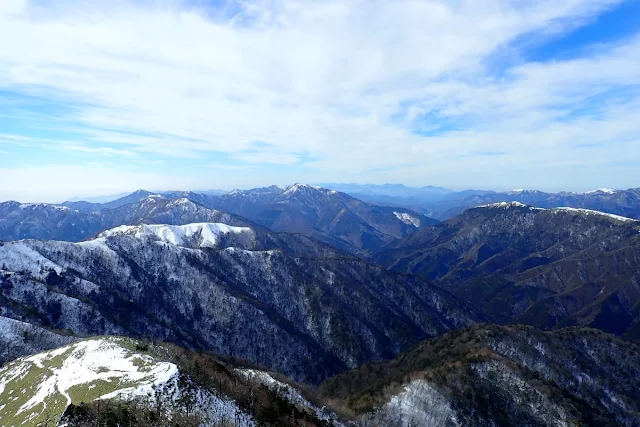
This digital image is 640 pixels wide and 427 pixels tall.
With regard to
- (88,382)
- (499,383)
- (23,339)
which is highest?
(88,382)

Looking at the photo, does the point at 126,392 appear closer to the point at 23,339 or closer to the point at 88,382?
the point at 88,382

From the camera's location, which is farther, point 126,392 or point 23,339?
point 23,339

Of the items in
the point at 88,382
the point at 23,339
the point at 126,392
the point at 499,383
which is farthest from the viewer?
the point at 23,339

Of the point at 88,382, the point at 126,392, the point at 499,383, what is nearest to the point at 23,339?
the point at 88,382

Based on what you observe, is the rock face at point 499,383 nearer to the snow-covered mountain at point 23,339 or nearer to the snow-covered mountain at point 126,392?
the snow-covered mountain at point 126,392

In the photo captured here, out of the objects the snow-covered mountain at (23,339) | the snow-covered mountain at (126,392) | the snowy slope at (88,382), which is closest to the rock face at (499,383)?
A: the snow-covered mountain at (126,392)

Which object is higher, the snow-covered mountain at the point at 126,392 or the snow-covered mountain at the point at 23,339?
the snow-covered mountain at the point at 126,392

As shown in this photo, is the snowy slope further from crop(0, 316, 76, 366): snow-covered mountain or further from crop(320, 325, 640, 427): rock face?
crop(320, 325, 640, 427): rock face

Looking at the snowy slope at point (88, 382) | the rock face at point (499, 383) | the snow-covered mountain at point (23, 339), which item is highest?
the snowy slope at point (88, 382)
